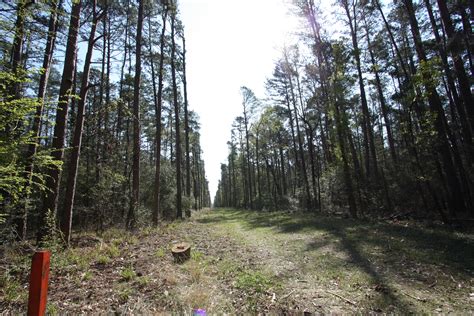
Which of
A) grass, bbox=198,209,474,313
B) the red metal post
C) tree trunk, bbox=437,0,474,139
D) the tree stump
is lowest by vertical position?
grass, bbox=198,209,474,313

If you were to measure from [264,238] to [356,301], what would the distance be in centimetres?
621

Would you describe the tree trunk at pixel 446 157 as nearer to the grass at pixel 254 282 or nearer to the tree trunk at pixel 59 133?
the grass at pixel 254 282

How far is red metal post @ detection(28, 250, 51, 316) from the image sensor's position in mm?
2070

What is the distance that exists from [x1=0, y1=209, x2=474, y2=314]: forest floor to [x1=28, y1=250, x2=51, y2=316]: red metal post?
2.07 m

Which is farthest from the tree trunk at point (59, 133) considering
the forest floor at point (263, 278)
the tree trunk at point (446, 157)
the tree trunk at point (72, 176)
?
the tree trunk at point (446, 157)

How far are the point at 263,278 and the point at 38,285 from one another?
426 cm

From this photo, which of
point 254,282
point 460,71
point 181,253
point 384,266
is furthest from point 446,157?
point 181,253

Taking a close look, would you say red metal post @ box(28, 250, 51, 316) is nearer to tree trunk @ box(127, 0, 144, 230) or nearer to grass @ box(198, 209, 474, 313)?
grass @ box(198, 209, 474, 313)

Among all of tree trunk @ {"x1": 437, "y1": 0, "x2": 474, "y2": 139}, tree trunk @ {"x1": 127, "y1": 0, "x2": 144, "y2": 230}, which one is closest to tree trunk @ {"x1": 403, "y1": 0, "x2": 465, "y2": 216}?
tree trunk @ {"x1": 437, "y1": 0, "x2": 474, "y2": 139}

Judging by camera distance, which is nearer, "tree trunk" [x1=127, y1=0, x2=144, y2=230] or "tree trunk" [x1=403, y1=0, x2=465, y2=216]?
"tree trunk" [x1=403, y1=0, x2=465, y2=216]

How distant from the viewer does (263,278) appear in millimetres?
5406

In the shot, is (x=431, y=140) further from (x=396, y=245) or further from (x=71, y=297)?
(x=71, y=297)

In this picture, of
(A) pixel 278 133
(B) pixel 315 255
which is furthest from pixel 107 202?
(A) pixel 278 133

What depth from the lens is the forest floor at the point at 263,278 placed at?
13.4ft
